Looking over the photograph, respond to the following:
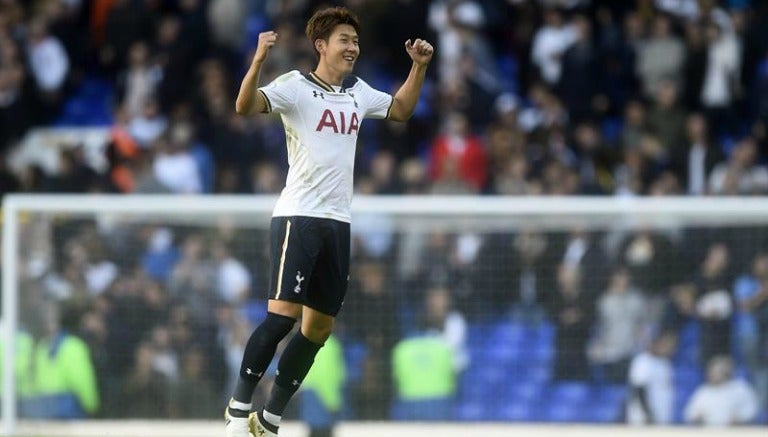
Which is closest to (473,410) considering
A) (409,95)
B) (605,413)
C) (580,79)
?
(605,413)

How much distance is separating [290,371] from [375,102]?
1.49 metres

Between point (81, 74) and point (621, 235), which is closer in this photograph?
point (621, 235)

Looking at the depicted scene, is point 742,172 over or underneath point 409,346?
over

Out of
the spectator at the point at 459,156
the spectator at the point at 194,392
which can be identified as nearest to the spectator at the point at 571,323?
the spectator at the point at 194,392

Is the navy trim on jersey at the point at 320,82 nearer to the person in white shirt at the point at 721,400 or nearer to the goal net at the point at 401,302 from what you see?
the goal net at the point at 401,302

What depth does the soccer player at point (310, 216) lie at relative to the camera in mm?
8953

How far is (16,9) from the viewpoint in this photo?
19.0 m

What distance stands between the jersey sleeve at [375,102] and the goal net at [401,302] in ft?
12.8

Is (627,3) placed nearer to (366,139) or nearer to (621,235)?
(366,139)

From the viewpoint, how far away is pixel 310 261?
896cm

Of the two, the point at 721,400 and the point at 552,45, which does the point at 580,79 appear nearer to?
the point at 552,45

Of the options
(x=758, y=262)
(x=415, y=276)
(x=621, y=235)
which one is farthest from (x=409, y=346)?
(x=758, y=262)

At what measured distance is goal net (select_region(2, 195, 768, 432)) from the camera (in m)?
13.1

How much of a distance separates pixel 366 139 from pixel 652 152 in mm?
2695
